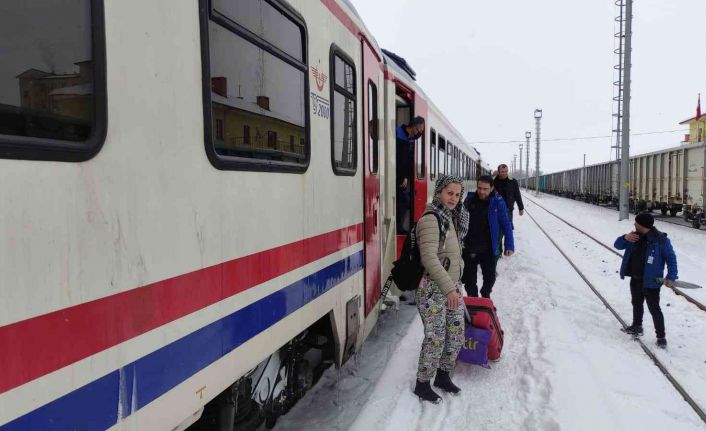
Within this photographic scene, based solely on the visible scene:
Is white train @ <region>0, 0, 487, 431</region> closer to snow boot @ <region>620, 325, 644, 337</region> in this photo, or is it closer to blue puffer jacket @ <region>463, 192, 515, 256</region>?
blue puffer jacket @ <region>463, 192, 515, 256</region>

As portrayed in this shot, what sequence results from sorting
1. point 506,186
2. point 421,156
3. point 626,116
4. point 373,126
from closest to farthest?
point 373,126 < point 421,156 < point 506,186 < point 626,116

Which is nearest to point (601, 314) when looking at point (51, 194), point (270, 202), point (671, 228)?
point (270, 202)

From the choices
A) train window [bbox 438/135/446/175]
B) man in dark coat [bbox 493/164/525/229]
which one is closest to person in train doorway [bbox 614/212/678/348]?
man in dark coat [bbox 493/164/525/229]

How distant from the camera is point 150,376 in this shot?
1.84 metres

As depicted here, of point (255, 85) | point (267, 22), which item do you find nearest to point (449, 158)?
point (267, 22)

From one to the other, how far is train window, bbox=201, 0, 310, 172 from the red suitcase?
240cm

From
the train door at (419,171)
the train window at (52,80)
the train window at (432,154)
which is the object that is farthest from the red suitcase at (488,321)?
the train window at (432,154)

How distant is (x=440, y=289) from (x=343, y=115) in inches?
Answer: 57.9

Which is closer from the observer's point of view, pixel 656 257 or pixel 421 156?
pixel 656 257

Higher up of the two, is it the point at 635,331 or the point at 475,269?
the point at 475,269

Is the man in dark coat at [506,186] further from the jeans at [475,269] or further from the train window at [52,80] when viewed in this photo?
the train window at [52,80]

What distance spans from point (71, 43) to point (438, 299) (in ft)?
10.3

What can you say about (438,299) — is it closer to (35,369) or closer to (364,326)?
(364,326)

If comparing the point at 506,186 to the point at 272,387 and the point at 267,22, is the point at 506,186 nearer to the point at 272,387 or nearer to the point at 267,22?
the point at 272,387
